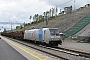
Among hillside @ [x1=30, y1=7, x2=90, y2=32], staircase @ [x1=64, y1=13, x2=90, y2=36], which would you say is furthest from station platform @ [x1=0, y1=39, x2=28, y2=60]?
hillside @ [x1=30, y1=7, x2=90, y2=32]

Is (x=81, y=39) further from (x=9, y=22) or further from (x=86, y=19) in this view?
(x=9, y=22)

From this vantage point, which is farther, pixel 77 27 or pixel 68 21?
pixel 68 21

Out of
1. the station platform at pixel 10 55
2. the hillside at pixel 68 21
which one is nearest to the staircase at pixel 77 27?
the hillside at pixel 68 21

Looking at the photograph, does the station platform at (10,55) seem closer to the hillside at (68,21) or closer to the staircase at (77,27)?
the staircase at (77,27)

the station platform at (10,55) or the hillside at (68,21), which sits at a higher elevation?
the hillside at (68,21)

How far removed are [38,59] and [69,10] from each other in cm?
8561

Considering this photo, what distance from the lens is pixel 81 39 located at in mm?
40562

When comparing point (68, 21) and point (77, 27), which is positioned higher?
point (68, 21)

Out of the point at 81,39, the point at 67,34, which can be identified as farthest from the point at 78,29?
the point at 81,39

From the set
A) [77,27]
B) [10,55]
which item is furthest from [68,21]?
[10,55]

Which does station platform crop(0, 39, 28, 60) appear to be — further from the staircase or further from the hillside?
the hillside

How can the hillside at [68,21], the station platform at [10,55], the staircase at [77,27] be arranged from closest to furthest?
the station platform at [10,55]
the staircase at [77,27]
the hillside at [68,21]

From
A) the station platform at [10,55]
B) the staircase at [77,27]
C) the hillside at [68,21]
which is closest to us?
the station platform at [10,55]

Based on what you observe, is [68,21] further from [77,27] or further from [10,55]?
[10,55]
